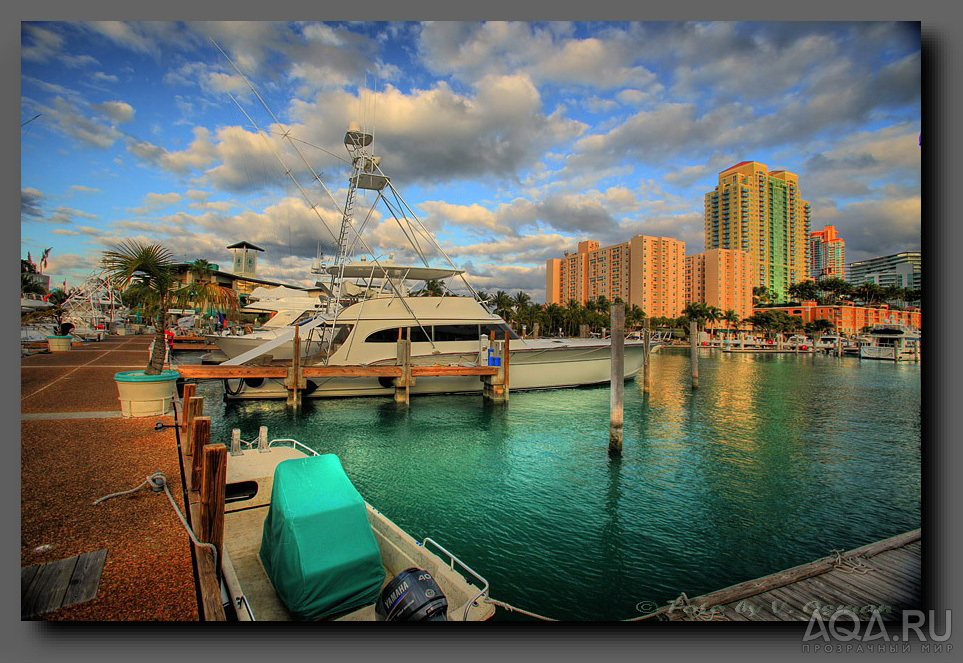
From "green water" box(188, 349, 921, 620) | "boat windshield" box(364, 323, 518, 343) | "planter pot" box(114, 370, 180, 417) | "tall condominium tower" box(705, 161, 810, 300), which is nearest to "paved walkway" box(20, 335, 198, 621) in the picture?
"planter pot" box(114, 370, 180, 417)

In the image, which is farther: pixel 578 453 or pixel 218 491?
pixel 578 453

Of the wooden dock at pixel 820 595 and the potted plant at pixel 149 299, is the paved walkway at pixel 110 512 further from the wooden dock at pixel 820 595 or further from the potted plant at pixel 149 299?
the wooden dock at pixel 820 595

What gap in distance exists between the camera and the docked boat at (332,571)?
8.82ft

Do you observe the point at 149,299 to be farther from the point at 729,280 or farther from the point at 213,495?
the point at 729,280

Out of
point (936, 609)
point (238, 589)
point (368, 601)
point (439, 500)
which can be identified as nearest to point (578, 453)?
point (439, 500)

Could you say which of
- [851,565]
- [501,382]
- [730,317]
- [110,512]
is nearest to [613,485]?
[851,565]

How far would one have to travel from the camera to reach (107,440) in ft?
16.2

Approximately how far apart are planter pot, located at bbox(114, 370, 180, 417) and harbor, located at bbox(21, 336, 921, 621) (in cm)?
20

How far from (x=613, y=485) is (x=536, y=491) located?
123 cm

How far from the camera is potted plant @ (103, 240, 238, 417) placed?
600 centimetres

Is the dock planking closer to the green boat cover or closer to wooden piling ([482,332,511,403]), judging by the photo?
the green boat cover

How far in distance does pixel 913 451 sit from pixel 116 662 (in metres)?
12.5

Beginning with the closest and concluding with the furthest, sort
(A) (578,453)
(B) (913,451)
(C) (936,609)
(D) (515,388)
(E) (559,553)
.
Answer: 1. (C) (936,609)
2. (E) (559,553)
3. (A) (578,453)
4. (B) (913,451)
5. (D) (515,388)

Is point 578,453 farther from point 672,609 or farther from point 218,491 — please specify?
point 218,491
